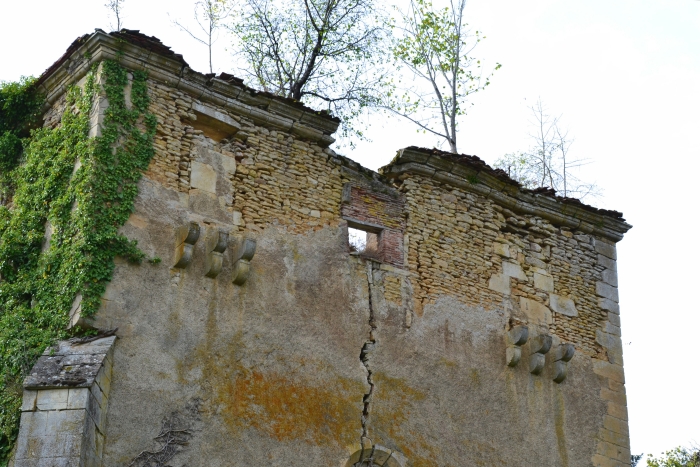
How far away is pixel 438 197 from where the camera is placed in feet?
41.8

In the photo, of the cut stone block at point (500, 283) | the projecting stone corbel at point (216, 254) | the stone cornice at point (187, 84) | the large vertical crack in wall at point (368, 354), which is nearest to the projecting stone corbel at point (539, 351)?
the cut stone block at point (500, 283)

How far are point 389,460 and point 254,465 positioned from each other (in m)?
1.69

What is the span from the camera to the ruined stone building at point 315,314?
9.54 m

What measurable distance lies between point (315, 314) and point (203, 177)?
1923 mm

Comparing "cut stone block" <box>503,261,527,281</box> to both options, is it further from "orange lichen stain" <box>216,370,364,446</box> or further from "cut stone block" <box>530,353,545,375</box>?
"orange lichen stain" <box>216,370,364,446</box>

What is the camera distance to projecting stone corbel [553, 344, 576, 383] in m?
12.5

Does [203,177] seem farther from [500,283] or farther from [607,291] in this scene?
[607,291]

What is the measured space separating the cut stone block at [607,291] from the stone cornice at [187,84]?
4.41m

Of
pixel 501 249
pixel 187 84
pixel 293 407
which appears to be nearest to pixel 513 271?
pixel 501 249

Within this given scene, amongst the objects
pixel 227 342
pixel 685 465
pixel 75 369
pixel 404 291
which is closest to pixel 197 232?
pixel 227 342

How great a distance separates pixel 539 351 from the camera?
40.8 feet

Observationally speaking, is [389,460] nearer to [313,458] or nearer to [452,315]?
[313,458]

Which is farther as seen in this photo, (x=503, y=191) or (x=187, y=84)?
(x=503, y=191)

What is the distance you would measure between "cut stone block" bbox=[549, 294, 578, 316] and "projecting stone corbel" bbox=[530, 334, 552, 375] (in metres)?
0.75
